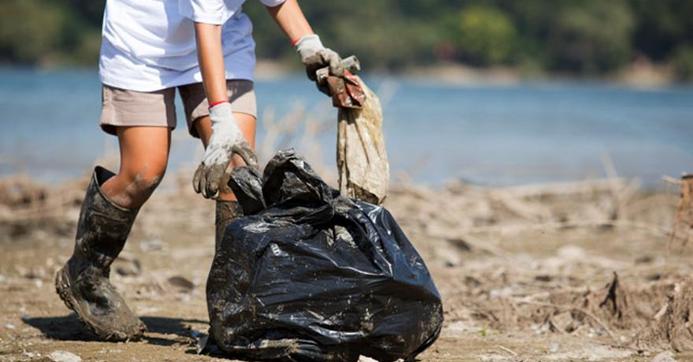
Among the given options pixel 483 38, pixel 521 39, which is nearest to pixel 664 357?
pixel 483 38

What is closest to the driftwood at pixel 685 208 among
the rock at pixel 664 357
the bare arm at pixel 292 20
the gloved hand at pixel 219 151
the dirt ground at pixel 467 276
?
the dirt ground at pixel 467 276

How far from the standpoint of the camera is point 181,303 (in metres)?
4.81

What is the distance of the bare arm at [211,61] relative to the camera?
11.0ft

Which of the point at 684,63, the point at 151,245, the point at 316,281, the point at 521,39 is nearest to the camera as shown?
the point at 316,281

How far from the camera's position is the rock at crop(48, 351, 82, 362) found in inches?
133

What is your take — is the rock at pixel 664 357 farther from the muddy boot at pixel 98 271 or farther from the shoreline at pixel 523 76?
the shoreline at pixel 523 76

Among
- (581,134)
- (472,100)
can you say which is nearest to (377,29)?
(472,100)

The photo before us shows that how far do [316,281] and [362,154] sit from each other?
25.6 inches

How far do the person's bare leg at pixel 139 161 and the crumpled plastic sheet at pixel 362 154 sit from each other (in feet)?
2.07

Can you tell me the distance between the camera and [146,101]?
3705 mm

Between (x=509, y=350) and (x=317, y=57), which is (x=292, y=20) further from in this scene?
(x=509, y=350)

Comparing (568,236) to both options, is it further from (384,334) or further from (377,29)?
(377,29)

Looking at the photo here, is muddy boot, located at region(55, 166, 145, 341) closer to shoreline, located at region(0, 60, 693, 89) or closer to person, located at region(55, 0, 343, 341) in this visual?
person, located at region(55, 0, 343, 341)

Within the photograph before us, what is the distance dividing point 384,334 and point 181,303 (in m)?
1.86
